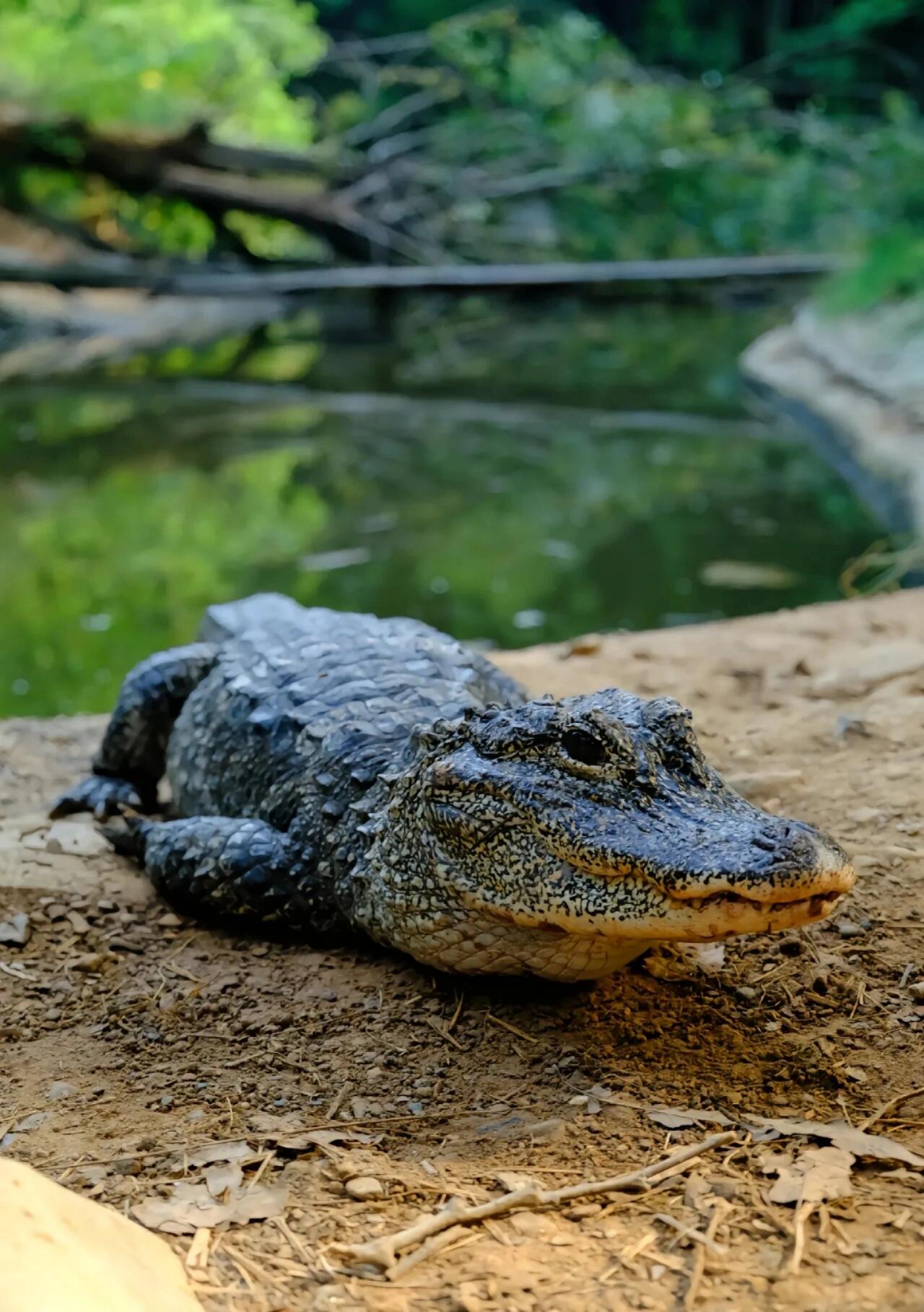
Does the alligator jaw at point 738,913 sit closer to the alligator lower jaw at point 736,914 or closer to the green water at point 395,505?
the alligator lower jaw at point 736,914

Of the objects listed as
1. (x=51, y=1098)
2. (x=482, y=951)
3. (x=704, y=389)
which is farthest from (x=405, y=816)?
(x=704, y=389)

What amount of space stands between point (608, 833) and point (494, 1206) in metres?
0.68

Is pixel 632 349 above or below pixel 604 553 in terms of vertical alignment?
below

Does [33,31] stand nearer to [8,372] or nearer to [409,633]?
[8,372]

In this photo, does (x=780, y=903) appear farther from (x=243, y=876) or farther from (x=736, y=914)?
(x=243, y=876)

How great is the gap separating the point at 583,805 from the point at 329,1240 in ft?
Answer: 2.87

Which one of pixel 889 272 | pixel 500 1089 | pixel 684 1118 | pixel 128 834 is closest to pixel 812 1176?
pixel 684 1118

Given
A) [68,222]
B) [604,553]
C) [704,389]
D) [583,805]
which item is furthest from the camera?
[68,222]

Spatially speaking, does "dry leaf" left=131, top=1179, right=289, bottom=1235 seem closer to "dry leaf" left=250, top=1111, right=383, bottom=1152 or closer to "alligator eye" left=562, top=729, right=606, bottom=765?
"dry leaf" left=250, top=1111, right=383, bottom=1152

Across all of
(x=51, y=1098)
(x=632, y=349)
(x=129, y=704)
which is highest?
(x=51, y=1098)

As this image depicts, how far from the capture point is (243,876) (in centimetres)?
310

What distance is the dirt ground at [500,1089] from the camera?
1.79 metres

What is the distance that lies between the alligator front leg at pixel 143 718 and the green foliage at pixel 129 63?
471 inches

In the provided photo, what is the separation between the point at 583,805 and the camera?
240 cm
